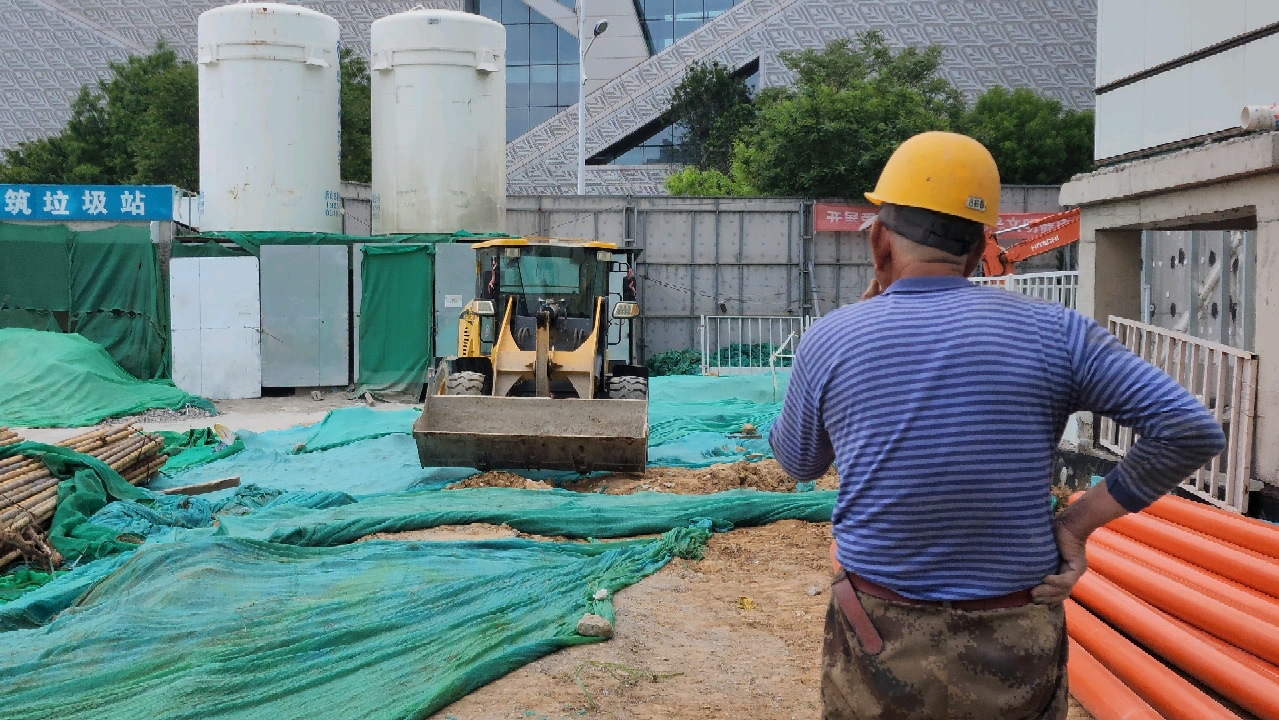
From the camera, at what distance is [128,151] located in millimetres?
36562

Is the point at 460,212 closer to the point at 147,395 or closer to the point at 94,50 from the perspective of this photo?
the point at 147,395

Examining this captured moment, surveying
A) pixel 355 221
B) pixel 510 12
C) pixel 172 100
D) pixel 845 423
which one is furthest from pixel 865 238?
pixel 510 12

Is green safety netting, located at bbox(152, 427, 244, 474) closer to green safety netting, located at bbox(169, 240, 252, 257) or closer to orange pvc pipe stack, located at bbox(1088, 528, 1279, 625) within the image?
green safety netting, located at bbox(169, 240, 252, 257)

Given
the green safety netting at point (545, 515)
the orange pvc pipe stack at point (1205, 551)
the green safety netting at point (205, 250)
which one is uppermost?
the green safety netting at point (205, 250)

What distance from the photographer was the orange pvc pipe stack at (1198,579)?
14.5 ft

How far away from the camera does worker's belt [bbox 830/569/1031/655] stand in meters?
2.29

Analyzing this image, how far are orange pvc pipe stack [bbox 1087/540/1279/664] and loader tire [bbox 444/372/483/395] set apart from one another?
7471 millimetres

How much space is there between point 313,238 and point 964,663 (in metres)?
19.7

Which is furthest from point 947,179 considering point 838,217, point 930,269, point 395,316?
point 838,217

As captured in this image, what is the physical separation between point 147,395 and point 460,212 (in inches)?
272

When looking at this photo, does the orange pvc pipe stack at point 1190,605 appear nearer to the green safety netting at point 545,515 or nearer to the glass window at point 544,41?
the green safety netting at point 545,515

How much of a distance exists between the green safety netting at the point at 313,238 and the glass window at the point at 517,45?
2990 cm

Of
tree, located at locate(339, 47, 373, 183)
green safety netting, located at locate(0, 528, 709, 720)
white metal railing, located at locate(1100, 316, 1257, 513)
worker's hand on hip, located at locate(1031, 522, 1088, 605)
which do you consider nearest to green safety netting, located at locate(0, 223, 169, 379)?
tree, located at locate(339, 47, 373, 183)

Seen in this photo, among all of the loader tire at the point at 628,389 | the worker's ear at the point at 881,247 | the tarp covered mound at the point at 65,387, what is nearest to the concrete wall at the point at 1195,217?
the worker's ear at the point at 881,247
